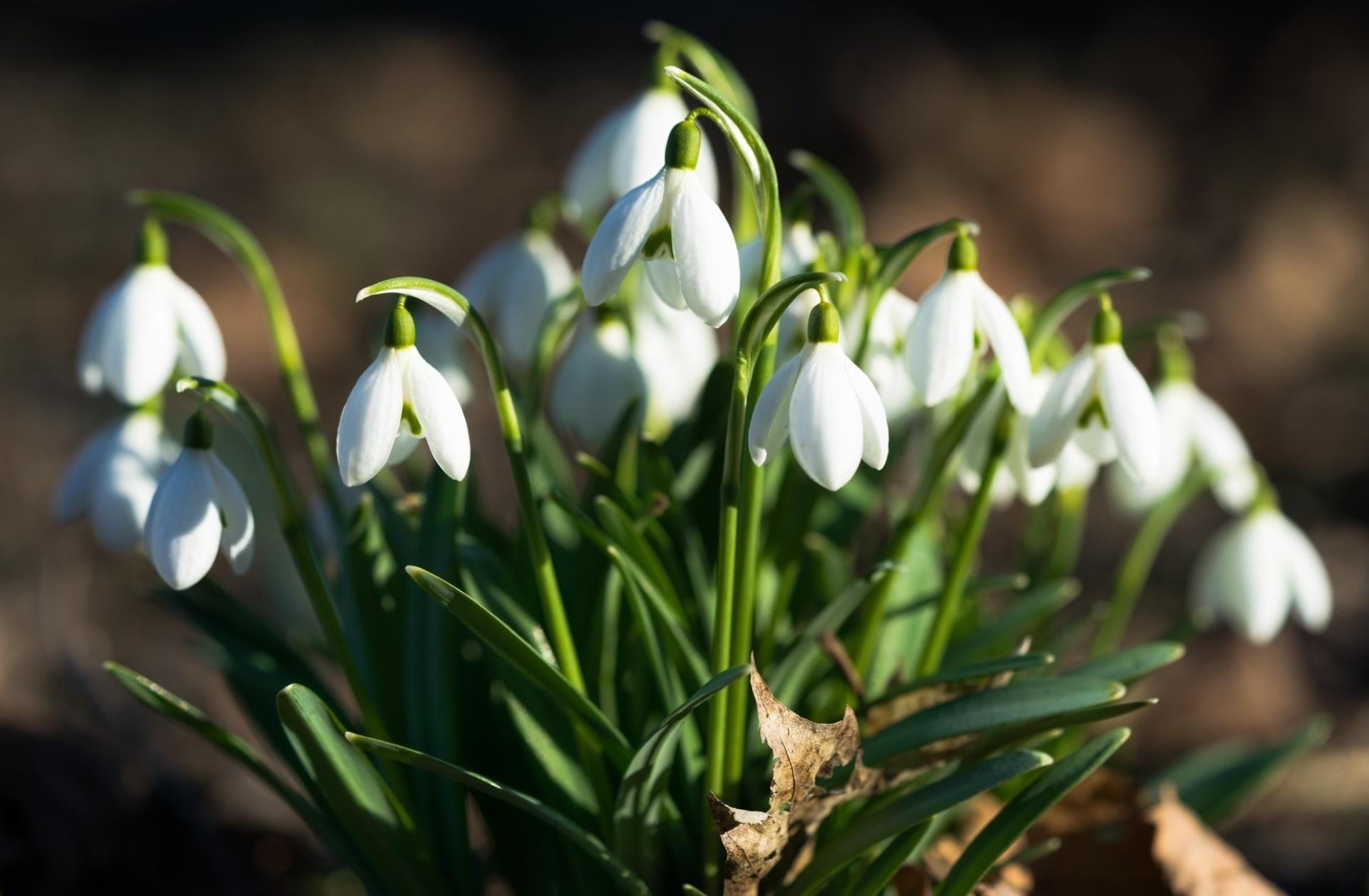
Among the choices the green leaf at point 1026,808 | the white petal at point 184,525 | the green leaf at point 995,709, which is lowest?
the green leaf at point 1026,808

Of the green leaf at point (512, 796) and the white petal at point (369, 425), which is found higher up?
the white petal at point (369, 425)

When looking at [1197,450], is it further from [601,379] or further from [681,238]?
[681,238]

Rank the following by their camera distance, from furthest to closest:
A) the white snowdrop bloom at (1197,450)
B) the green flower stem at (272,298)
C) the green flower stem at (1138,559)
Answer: the green flower stem at (1138,559)
the white snowdrop bloom at (1197,450)
the green flower stem at (272,298)

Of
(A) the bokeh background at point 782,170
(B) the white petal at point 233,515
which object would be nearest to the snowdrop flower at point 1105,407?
(B) the white petal at point 233,515

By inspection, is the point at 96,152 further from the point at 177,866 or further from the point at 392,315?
the point at 392,315

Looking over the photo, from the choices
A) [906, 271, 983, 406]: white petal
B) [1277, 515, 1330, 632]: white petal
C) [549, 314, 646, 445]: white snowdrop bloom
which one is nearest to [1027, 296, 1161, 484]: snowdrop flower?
[906, 271, 983, 406]: white petal

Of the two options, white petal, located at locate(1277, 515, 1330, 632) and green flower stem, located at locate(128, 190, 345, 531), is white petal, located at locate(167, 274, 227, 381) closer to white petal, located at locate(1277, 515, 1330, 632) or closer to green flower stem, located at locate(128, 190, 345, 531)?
green flower stem, located at locate(128, 190, 345, 531)

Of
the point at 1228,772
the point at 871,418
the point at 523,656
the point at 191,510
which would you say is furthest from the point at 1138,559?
the point at 191,510

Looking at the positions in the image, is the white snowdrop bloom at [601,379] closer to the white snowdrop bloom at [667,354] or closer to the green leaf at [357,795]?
the white snowdrop bloom at [667,354]
